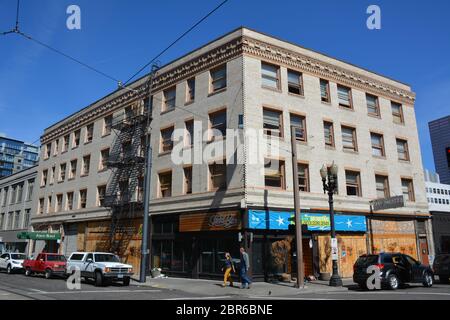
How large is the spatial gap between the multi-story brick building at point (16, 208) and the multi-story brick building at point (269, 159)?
1783 cm

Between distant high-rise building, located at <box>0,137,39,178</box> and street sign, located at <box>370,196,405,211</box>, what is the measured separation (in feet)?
435

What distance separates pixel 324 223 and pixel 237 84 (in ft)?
32.3

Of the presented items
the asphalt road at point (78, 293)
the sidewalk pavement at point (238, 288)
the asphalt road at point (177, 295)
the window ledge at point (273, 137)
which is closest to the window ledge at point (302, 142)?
the window ledge at point (273, 137)

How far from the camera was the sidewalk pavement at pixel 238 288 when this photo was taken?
55.2ft

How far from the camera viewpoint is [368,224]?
26.1 m

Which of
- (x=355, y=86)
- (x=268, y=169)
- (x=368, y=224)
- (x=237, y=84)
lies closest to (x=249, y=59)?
(x=237, y=84)

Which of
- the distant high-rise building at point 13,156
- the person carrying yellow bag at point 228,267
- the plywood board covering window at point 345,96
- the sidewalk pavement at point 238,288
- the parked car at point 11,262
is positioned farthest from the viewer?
the distant high-rise building at point 13,156

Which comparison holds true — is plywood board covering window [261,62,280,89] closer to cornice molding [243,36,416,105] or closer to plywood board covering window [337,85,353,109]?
cornice molding [243,36,416,105]

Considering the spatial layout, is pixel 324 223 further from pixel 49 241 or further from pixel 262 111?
pixel 49 241

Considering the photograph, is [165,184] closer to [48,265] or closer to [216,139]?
[216,139]

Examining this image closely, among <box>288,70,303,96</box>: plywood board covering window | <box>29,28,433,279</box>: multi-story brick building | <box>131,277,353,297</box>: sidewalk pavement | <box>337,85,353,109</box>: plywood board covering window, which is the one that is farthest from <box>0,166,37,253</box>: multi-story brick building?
<box>337,85,353,109</box>: plywood board covering window

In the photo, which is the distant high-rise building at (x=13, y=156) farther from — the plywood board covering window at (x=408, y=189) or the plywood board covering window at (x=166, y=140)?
the plywood board covering window at (x=408, y=189)

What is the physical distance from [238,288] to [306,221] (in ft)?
21.1
